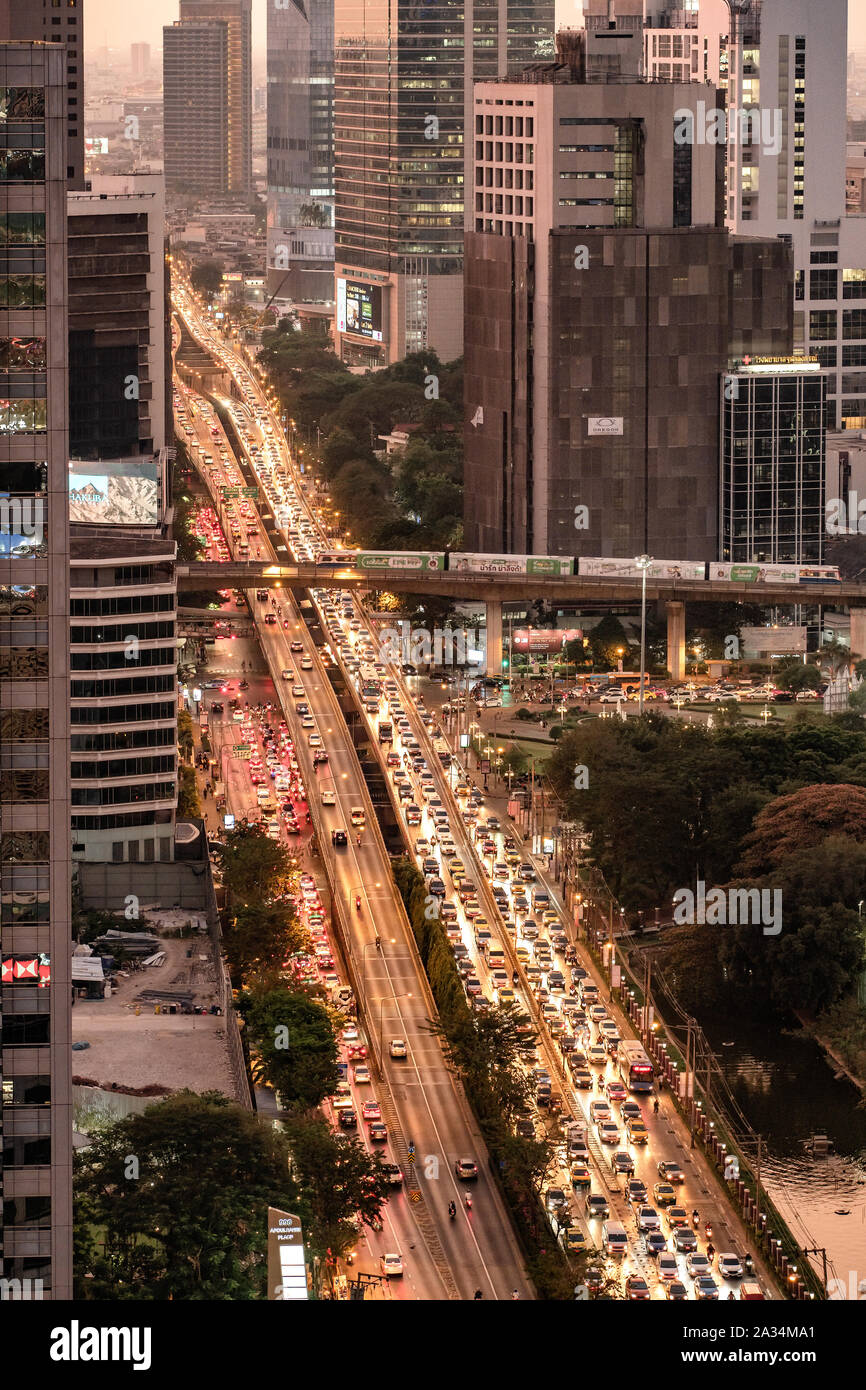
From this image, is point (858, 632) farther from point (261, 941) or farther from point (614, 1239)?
point (614, 1239)

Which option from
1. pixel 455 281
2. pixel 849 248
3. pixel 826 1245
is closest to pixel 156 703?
pixel 826 1245

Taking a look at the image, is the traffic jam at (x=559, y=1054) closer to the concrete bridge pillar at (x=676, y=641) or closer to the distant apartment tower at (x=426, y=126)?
the concrete bridge pillar at (x=676, y=641)

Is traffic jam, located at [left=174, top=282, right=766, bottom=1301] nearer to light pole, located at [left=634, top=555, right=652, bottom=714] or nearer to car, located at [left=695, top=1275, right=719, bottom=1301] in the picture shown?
car, located at [left=695, top=1275, right=719, bottom=1301]

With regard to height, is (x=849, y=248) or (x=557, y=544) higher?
(x=849, y=248)

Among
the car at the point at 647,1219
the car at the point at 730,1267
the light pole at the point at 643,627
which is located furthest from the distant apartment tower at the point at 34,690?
the light pole at the point at 643,627

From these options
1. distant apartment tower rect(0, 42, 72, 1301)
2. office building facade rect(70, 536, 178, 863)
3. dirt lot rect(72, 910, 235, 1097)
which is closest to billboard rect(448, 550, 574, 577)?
office building facade rect(70, 536, 178, 863)
